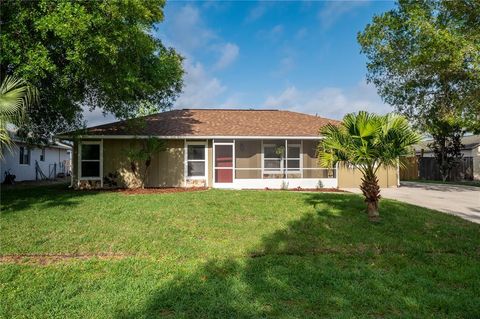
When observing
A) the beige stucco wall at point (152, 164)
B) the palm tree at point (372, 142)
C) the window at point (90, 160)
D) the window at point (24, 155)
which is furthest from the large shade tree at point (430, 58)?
the window at point (24, 155)

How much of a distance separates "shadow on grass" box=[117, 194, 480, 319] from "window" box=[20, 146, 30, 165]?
78.0 feet

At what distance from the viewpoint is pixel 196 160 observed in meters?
18.6

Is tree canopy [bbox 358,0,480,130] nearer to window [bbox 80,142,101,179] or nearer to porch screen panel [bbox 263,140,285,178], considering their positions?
porch screen panel [bbox 263,140,285,178]

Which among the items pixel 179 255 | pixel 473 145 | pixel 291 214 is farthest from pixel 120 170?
pixel 473 145

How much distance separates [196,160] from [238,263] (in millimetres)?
12680

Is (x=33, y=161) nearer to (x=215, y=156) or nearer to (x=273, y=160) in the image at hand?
(x=215, y=156)

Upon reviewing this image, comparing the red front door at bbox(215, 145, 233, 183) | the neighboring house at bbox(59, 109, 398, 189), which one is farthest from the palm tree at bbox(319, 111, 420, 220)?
the red front door at bbox(215, 145, 233, 183)

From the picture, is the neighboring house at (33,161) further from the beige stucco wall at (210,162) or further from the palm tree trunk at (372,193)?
the palm tree trunk at (372,193)

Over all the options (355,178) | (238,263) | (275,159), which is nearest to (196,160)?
(275,159)

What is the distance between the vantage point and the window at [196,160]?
61.0 ft

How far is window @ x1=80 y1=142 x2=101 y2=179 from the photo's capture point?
17.8 meters

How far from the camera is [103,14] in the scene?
11117 mm

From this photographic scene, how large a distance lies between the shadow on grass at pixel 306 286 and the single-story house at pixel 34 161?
1779 cm

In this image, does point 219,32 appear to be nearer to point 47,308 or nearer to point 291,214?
point 291,214
